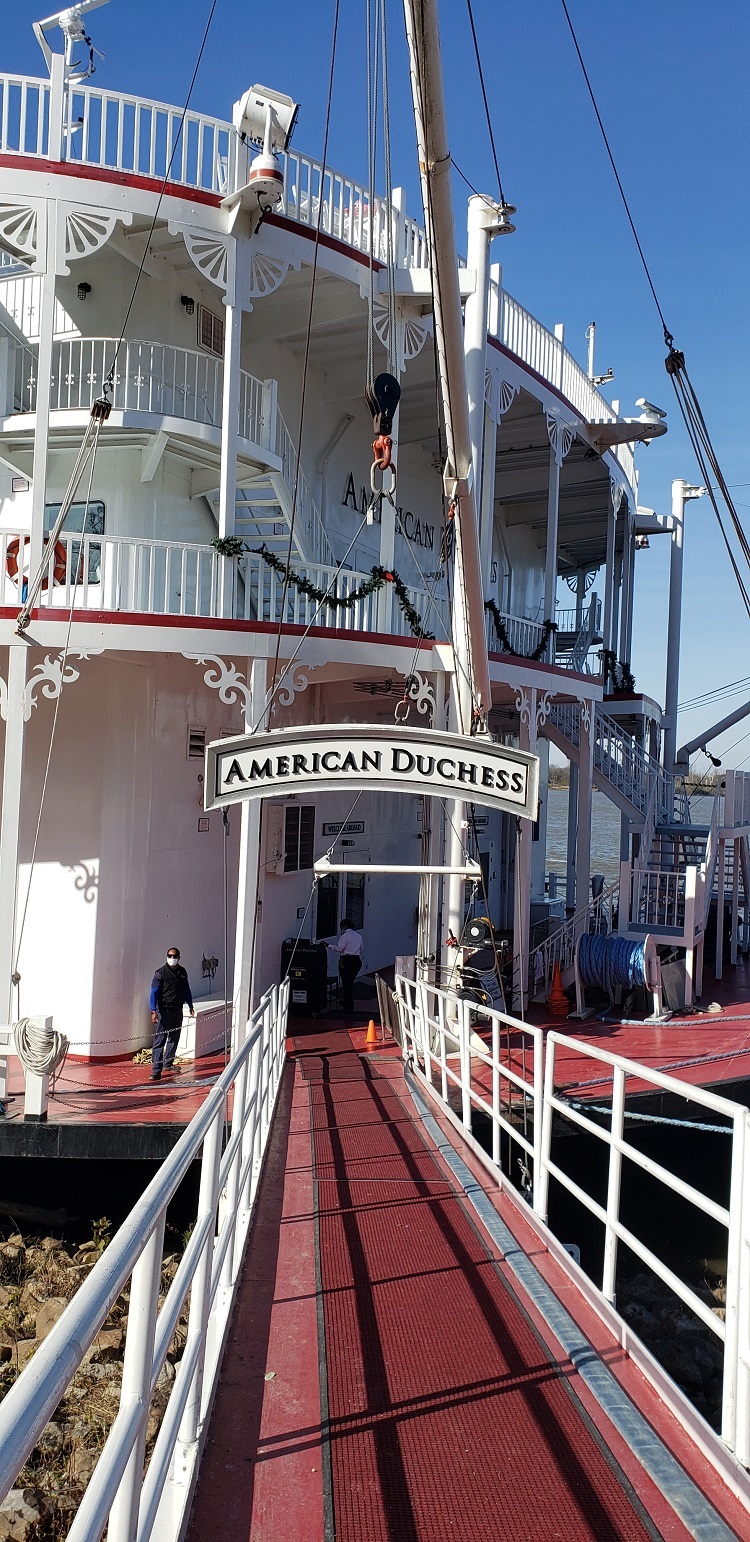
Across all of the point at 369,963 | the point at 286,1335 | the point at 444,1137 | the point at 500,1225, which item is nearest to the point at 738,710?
the point at 369,963

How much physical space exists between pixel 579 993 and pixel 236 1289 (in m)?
10.8

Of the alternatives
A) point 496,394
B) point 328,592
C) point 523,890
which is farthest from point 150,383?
point 523,890

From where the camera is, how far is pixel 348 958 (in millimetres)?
15789

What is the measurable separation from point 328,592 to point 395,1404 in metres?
8.84

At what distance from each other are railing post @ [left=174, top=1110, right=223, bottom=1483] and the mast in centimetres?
575

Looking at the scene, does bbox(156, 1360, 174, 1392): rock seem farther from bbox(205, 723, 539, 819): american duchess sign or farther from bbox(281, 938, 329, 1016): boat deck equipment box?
bbox(281, 938, 329, 1016): boat deck equipment box

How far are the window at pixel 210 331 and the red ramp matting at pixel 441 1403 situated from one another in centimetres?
1184

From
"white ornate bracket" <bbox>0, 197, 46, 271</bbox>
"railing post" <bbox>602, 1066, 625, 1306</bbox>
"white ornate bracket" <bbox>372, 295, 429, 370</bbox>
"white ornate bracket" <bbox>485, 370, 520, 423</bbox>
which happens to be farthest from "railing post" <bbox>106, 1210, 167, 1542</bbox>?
"white ornate bracket" <bbox>485, 370, 520, 423</bbox>

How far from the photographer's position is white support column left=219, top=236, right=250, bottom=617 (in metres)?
11.7

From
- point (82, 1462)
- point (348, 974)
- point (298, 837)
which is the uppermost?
point (298, 837)

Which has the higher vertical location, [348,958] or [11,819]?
[11,819]

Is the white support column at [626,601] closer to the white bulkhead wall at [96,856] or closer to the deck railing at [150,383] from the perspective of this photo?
the deck railing at [150,383]

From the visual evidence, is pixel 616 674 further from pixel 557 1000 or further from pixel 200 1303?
pixel 200 1303

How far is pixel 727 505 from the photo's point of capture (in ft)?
38.1
